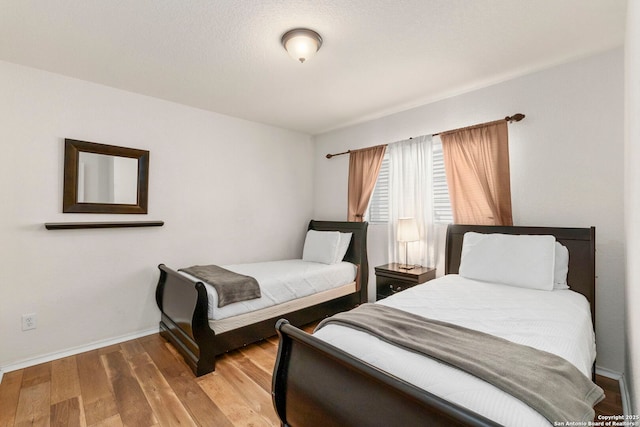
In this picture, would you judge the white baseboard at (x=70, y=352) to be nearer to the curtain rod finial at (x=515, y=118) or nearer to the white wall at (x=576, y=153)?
the white wall at (x=576, y=153)

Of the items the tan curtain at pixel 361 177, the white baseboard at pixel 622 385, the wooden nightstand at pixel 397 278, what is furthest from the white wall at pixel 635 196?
the tan curtain at pixel 361 177

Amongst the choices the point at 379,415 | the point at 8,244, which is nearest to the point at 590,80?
the point at 379,415

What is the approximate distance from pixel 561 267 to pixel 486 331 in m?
1.35

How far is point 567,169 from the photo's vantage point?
8.01 ft

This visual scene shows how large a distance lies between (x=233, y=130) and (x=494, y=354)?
358cm

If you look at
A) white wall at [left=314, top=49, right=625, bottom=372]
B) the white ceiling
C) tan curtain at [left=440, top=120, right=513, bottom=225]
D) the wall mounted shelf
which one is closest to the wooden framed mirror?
the wall mounted shelf

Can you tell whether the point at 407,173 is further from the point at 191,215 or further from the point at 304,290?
the point at 191,215

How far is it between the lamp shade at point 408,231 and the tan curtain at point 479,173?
0.41 meters

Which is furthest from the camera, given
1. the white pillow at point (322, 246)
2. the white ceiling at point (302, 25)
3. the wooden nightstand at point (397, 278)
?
the white pillow at point (322, 246)

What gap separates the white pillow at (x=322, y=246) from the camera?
3.72m

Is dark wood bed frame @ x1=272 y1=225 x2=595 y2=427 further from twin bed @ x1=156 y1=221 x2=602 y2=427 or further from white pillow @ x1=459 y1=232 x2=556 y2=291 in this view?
white pillow @ x1=459 y1=232 x2=556 y2=291

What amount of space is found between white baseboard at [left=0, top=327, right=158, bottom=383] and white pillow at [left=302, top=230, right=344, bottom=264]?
1.94m

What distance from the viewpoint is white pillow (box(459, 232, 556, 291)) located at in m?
2.22

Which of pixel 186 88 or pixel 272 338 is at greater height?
pixel 186 88
